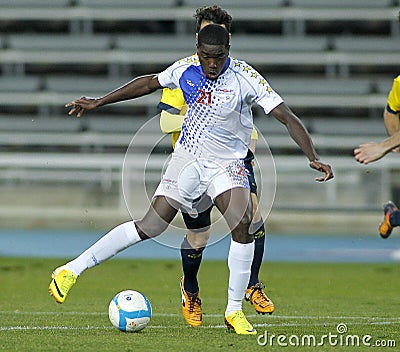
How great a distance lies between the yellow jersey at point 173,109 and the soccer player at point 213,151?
22.5 inches

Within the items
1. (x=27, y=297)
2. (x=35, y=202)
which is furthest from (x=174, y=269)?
(x=35, y=202)

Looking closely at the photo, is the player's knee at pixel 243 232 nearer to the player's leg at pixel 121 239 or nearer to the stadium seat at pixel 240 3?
the player's leg at pixel 121 239

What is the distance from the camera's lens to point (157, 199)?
6.26 metres

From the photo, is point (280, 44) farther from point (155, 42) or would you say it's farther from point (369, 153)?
point (369, 153)

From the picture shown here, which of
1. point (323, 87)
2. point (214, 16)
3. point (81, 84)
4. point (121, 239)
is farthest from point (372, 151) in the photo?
point (81, 84)

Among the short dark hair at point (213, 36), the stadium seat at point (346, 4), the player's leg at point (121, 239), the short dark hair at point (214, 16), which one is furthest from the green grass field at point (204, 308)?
the stadium seat at point (346, 4)

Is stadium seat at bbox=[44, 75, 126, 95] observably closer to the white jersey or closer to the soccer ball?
the white jersey

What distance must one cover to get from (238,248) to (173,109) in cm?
135

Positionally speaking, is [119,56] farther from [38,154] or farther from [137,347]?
[137,347]

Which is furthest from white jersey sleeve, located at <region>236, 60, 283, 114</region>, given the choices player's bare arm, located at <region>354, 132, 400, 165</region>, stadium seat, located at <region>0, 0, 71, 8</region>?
stadium seat, located at <region>0, 0, 71, 8</region>

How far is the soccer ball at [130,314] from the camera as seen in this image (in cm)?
601

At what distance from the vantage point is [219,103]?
6.16 meters

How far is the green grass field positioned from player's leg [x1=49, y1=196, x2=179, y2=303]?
344 millimetres

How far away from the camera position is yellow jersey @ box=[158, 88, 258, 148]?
6.95 meters
